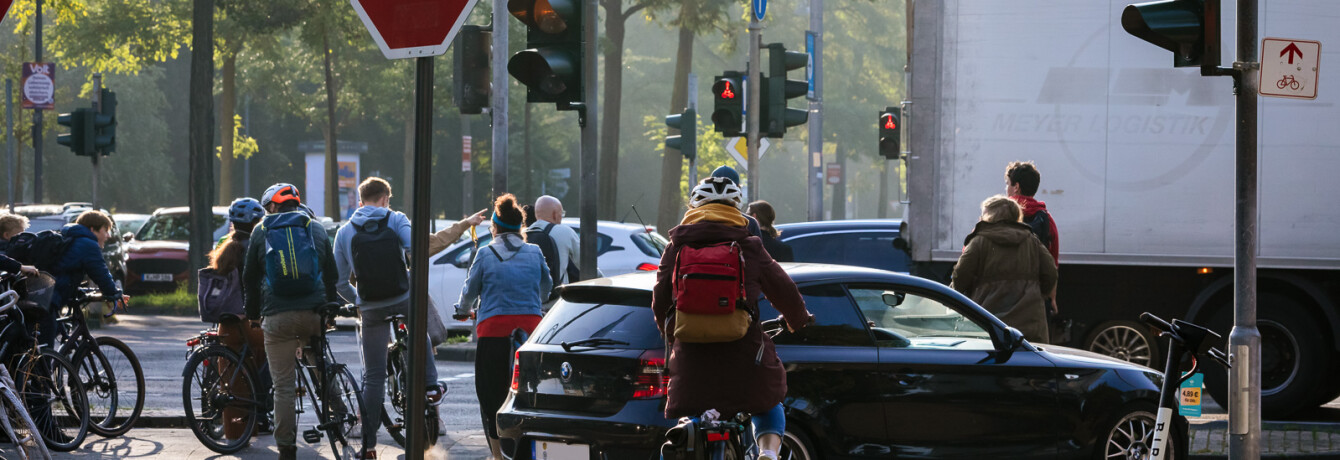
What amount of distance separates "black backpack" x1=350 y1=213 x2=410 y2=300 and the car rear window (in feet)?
5.08

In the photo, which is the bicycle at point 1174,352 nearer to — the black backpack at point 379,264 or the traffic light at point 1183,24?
the traffic light at point 1183,24

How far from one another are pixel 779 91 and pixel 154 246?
1386cm

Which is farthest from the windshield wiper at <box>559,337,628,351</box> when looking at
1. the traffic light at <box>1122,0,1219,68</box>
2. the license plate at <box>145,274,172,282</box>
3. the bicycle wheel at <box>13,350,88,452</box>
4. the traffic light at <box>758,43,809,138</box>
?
the license plate at <box>145,274,172,282</box>

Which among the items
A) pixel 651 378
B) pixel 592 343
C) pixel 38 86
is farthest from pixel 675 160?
pixel 651 378

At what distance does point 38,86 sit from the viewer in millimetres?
28938

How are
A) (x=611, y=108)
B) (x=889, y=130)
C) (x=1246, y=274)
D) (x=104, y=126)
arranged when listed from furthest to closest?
(x=611, y=108), (x=889, y=130), (x=104, y=126), (x=1246, y=274)

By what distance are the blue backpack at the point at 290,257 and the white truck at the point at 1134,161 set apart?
4580mm

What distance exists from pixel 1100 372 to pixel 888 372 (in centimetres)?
122

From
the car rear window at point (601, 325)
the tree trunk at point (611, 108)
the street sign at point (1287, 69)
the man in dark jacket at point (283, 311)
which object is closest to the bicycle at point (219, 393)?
the man in dark jacket at point (283, 311)

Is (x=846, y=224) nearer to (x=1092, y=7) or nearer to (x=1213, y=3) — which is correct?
(x=1092, y=7)

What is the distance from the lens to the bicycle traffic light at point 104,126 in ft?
72.9

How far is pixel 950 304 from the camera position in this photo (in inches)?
299

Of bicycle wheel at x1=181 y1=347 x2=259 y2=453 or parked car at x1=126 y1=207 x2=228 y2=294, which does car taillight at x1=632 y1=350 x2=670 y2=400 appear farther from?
parked car at x1=126 y1=207 x2=228 y2=294

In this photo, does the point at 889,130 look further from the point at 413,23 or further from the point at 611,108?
the point at 413,23
